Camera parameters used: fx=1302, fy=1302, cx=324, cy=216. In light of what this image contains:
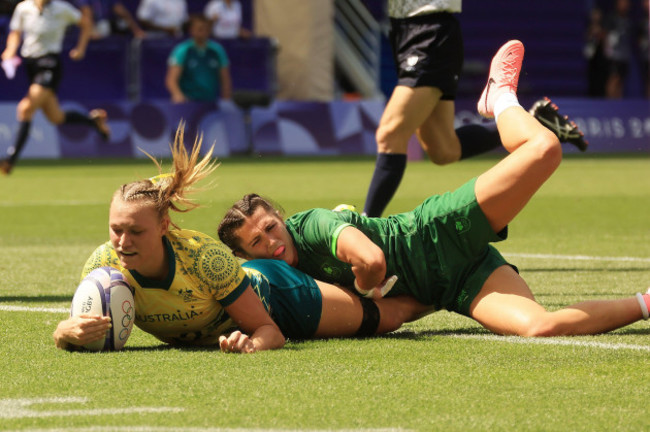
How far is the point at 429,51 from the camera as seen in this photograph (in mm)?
8273

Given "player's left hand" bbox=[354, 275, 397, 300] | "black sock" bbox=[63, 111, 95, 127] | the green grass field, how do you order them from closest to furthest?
the green grass field < "player's left hand" bbox=[354, 275, 397, 300] < "black sock" bbox=[63, 111, 95, 127]

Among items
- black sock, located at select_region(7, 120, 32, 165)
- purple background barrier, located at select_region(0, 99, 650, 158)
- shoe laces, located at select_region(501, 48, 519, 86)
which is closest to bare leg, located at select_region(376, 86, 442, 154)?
shoe laces, located at select_region(501, 48, 519, 86)

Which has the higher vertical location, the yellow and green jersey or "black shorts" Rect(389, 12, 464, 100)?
"black shorts" Rect(389, 12, 464, 100)

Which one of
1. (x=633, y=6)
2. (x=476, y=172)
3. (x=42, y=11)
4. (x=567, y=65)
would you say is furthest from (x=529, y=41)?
(x=42, y=11)

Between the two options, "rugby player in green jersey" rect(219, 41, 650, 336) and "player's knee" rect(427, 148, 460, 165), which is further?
"player's knee" rect(427, 148, 460, 165)

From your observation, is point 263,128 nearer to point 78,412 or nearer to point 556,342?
point 556,342

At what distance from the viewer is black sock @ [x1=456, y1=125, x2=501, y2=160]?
8.68 metres

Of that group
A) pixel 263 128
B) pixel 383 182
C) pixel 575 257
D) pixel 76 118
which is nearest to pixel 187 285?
pixel 383 182

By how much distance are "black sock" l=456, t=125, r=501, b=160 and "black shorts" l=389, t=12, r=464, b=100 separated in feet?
1.22

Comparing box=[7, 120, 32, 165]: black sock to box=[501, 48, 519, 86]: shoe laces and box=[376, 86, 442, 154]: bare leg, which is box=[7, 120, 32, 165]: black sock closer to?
→ box=[376, 86, 442, 154]: bare leg

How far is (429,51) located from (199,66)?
14.2 m

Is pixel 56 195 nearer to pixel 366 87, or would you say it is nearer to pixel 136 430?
pixel 136 430

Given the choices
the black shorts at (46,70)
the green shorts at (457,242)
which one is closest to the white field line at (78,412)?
the green shorts at (457,242)

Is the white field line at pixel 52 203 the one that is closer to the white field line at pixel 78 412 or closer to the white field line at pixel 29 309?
the white field line at pixel 29 309
